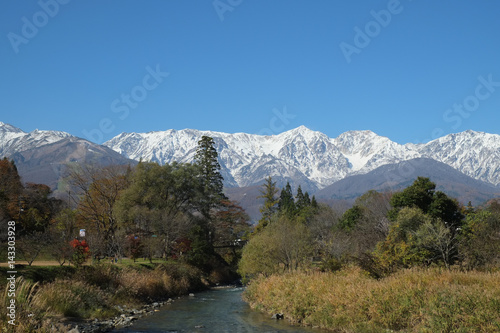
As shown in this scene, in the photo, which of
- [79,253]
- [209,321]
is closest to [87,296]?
[209,321]

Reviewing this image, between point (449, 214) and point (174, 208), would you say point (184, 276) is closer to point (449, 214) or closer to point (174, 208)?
point (174, 208)

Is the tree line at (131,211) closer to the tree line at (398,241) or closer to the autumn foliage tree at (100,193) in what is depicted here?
the autumn foliage tree at (100,193)

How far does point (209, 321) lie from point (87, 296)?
27.2ft

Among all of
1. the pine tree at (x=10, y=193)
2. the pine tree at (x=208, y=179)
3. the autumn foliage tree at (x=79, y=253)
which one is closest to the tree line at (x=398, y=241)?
the autumn foliage tree at (x=79, y=253)

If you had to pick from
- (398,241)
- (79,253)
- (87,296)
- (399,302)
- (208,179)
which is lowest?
(399,302)

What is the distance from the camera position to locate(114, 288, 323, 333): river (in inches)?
993

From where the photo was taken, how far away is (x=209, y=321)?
2861 cm

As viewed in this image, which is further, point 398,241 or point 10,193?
point 10,193

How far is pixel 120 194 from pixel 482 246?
4673 centimetres

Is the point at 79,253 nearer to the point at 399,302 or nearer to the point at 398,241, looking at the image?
the point at 399,302

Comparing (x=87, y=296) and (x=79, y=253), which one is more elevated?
(x=79, y=253)

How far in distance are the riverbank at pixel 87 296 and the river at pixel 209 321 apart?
150cm

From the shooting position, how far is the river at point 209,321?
25234mm

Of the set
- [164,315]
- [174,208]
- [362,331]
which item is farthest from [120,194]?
[362,331]
